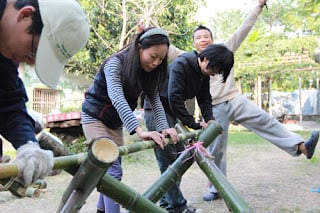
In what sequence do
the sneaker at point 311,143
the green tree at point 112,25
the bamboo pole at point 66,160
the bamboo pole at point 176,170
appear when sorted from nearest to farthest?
1. the bamboo pole at point 66,160
2. the bamboo pole at point 176,170
3. the sneaker at point 311,143
4. the green tree at point 112,25

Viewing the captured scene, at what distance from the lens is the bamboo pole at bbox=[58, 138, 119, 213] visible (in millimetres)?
1272

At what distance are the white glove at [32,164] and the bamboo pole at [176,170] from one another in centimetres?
92

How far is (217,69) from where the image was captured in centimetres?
267

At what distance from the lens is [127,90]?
2273mm

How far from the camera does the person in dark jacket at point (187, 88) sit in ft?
8.68

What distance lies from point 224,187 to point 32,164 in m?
1.04

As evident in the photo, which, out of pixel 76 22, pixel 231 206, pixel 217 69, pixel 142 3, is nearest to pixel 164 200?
pixel 217 69

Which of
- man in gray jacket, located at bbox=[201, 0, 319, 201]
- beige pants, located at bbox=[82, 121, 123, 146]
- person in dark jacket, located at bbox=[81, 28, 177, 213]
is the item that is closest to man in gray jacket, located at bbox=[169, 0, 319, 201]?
man in gray jacket, located at bbox=[201, 0, 319, 201]

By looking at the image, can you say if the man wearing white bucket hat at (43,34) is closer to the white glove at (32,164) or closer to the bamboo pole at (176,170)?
the white glove at (32,164)

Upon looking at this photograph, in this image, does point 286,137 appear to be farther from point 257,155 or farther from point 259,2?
point 257,155

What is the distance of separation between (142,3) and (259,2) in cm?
605

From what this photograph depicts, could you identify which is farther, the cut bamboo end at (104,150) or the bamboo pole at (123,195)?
the bamboo pole at (123,195)

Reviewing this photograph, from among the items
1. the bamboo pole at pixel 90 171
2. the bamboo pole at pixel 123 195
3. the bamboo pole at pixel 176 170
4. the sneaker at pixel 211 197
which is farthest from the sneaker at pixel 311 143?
the bamboo pole at pixel 90 171

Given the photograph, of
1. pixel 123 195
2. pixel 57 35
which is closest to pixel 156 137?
pixel 123 195
